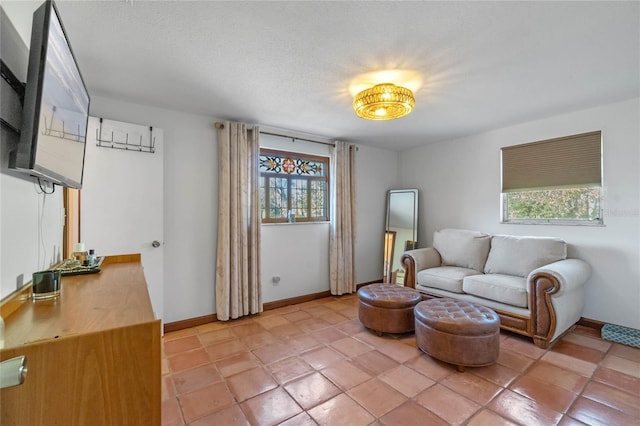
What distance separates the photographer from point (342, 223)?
4.06m

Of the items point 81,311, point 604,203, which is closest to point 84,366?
point 81,311

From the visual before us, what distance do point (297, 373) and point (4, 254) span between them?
6.02 ft

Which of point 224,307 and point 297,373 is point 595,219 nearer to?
point 297,373

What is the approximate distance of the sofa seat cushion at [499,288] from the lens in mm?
2613

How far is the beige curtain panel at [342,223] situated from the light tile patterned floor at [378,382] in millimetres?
1254

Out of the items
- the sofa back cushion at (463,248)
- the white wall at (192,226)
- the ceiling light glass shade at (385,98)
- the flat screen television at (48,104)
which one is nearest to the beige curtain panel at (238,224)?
the white wall at (192,226)

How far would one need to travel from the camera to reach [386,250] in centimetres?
462

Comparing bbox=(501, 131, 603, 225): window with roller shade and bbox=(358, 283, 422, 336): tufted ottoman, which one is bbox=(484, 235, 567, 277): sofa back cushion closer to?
bbox=(501, 131, 603, 225): window with roller shade

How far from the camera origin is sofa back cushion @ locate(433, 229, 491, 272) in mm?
3436

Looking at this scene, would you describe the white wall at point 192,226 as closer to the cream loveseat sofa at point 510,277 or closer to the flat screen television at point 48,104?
the flat screen television at point 48,104

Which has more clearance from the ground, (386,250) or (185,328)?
(386,250)

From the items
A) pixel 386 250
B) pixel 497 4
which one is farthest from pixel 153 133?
pixel 386 250

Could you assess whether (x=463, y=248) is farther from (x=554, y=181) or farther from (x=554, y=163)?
(x=554, y=163)

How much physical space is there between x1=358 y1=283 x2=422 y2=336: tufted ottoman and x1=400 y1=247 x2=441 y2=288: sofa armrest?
2.45ft
